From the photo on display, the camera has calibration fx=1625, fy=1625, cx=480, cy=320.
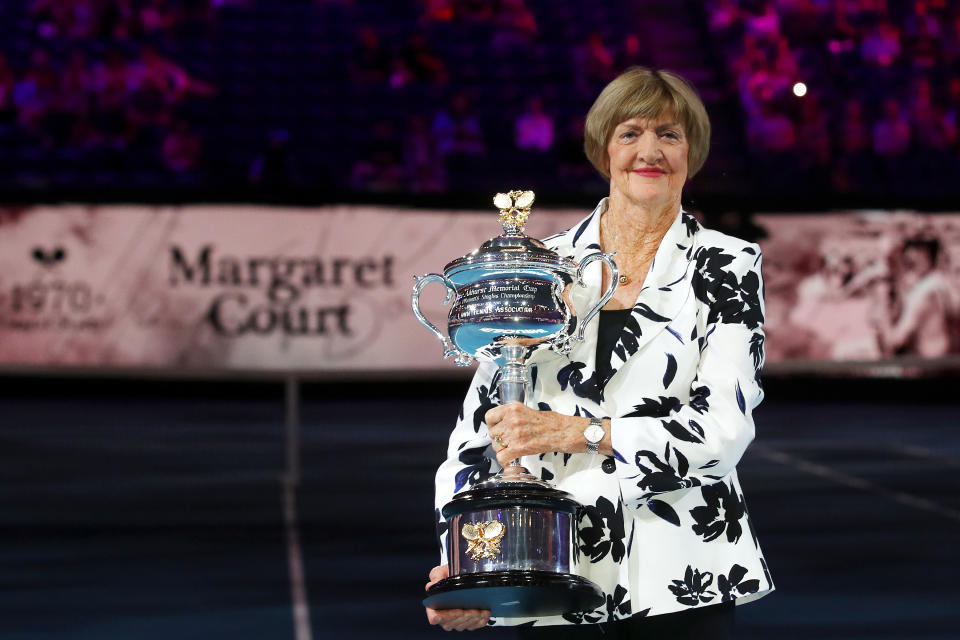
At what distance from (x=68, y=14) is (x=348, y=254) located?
548 cm

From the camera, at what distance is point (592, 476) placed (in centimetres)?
288

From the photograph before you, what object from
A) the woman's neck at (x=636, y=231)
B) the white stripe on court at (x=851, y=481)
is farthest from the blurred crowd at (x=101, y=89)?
the woman's neck at (x=636, y=231)

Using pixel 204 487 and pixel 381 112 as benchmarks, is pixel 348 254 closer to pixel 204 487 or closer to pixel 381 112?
pixel 381 112

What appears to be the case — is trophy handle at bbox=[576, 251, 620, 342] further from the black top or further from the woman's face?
the woman's face

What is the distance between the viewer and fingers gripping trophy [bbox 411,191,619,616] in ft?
8.93

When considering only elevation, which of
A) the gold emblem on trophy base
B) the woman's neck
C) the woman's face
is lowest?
the gold emblem on trophy base

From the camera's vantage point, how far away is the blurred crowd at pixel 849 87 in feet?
59.7

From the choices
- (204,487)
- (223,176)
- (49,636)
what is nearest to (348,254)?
(223,176)

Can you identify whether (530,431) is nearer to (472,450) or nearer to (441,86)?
(472,450)

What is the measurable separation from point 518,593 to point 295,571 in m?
5.02

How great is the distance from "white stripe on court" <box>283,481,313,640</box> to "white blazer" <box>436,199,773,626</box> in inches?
138

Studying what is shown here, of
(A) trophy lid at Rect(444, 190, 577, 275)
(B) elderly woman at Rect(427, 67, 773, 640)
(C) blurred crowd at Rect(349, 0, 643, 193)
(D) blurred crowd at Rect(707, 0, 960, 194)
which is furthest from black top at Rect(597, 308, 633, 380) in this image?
(D) blurred crowd at Rect(707, 0, 960, 194)

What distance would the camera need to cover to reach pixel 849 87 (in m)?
19.2

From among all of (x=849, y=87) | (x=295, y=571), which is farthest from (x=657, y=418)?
(x=849, y=87)
